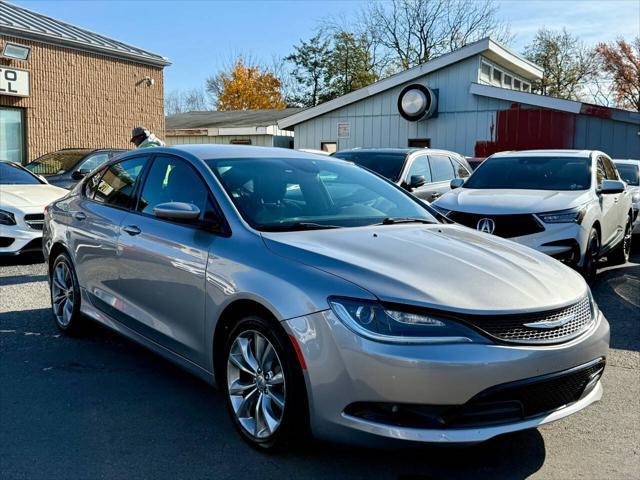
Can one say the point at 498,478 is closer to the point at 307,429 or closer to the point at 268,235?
the point at 307,429

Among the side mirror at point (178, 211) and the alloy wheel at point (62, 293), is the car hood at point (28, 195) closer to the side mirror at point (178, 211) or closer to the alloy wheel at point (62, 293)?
the alloy wheel at point (62, 293)

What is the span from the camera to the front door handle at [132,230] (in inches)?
168

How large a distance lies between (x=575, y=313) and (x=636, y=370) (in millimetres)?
2003

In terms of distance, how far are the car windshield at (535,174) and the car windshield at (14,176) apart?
257 inches

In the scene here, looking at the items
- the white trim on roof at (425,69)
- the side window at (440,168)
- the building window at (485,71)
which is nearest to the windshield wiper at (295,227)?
the side window at (440,168)

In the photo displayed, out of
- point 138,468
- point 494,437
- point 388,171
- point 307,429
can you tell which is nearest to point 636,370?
point 494,437

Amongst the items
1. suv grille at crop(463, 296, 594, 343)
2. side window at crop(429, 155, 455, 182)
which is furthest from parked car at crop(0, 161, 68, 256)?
suv grille at crop(463, 296, 594, 343)

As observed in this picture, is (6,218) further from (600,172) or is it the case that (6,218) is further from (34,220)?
(600,172)

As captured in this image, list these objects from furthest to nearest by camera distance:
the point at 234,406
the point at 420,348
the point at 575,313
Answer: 1. the point at 234,406
2. the point at 575,313
3. the point at 420,348

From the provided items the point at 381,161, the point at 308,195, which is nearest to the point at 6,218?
the point at 381,161

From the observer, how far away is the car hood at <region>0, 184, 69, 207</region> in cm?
874

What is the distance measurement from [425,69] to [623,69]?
1147 inches

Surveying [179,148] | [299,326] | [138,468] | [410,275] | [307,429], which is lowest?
[138,468]

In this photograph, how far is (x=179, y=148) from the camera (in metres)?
4.49
